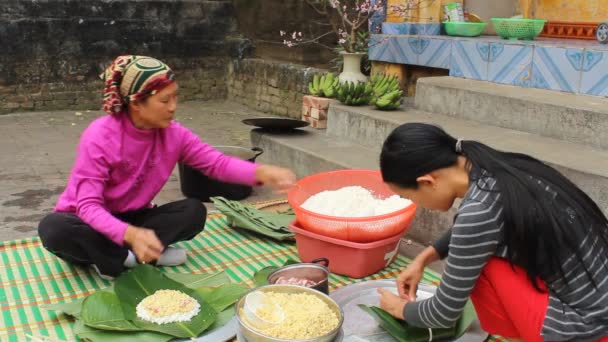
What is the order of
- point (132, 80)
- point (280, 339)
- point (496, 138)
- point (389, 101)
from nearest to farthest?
point (280, 339) → point (132, 80) → point (496, 138) → point (389, 101)

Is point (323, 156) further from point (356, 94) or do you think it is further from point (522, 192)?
point (522, 192)

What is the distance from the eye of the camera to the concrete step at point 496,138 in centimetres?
273

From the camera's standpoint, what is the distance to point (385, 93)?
442cm

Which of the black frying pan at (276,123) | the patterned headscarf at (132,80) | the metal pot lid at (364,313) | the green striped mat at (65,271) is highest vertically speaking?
the patterned headscarf at (132,80)

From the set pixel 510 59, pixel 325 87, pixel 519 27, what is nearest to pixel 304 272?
pixel 510 59

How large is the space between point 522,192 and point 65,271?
2045 mm

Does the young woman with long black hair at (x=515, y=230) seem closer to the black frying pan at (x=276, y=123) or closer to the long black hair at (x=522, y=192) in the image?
the long black hair at (x=522, y=192)

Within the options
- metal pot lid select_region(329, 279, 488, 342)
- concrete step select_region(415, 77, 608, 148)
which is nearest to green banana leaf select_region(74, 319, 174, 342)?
metal pot lid select_region(329, 279, 488, 342)

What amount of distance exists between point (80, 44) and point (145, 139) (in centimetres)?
546

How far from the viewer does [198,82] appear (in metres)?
8.27

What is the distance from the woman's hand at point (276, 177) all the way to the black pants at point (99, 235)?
414 mm

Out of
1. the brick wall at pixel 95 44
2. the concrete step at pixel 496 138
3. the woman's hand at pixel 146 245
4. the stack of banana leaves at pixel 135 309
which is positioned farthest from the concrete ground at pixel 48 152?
the woman's hand at pixel 146 245

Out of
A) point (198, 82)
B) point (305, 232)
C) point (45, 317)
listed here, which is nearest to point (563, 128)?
point (305, 232)

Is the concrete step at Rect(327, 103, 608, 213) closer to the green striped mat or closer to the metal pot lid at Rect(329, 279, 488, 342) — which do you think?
the green striped mat
